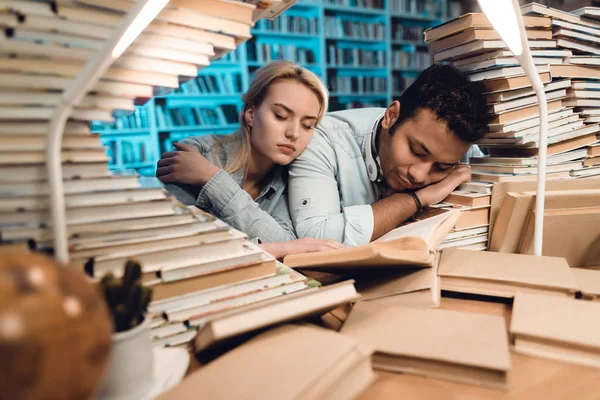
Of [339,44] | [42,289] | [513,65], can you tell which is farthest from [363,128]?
[339,44]

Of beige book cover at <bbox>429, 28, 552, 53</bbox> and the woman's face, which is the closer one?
beige book cover at <bbox>429, 28, 552, 53</bbox>

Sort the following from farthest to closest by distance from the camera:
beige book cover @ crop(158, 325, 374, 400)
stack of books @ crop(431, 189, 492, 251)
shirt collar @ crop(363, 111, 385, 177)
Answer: shirt collar @ crop(363, 111, 385, 177), stack of books @ crop(431, 189, 492, 251), beige book cover @ crop(158, 325, 374, 400)

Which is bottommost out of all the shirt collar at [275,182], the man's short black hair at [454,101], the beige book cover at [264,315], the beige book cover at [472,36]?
the beige book cover at [264,315]

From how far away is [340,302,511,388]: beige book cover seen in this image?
54 centimetres

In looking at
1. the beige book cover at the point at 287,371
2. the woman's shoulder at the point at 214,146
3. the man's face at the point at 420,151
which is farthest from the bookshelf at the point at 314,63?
the beige book cover at the point at 287,371

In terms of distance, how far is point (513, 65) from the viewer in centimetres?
118

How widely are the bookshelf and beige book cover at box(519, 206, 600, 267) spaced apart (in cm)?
344

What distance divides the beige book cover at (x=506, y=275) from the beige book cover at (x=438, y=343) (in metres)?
0.18

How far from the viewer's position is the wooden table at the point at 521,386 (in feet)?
1.72

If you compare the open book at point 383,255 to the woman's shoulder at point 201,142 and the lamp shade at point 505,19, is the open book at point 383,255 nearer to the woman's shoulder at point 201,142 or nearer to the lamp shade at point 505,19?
the lamp shade at point 505,19

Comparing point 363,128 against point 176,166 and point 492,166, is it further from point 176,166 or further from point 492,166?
point 176,166

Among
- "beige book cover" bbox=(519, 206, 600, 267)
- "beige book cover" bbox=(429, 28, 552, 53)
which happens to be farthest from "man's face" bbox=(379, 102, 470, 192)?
Answer: "beige book cover" bbox=(519, 206, 600, 267)

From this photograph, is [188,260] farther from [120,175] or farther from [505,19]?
[505,19]

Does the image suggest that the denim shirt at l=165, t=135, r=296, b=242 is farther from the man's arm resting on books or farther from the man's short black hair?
the man's short black hair
